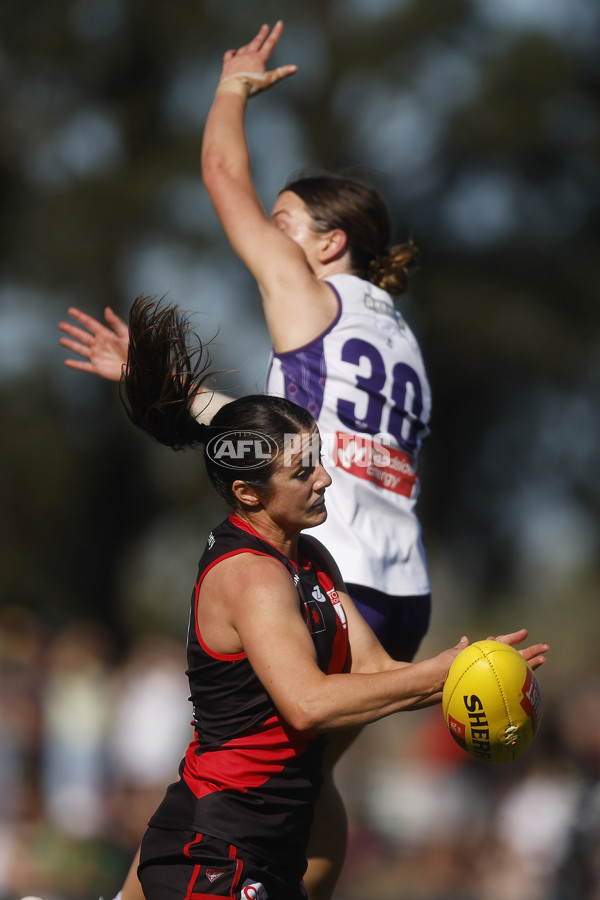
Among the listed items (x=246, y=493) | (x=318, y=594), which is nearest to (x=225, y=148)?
(x=246, y=493)

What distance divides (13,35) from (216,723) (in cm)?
1781

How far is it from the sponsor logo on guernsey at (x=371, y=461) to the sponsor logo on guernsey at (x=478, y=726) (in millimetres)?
1015

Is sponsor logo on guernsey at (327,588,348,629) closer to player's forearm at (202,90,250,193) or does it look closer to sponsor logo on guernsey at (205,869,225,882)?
sponsor logo on guernsey at (205,869,225,882)

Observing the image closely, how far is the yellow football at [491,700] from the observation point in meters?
2.74

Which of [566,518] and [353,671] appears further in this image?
[566,518]

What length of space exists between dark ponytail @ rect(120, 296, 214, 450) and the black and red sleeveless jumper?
37 centimetres

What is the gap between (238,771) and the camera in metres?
2.88

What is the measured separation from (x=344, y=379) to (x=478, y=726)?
50.6 inches

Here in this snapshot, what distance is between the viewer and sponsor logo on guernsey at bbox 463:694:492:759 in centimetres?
275

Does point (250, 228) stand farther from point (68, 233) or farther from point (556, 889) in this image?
point (68, 233)

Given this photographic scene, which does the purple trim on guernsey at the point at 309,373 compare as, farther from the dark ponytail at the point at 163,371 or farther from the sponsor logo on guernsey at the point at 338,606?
the sponsor logo on guernsey at the point at 338,606

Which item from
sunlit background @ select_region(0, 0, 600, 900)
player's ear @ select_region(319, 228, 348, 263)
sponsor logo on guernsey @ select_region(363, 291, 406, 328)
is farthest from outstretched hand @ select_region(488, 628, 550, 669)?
sunlit background @ select_region(0, 0, 600, 900)

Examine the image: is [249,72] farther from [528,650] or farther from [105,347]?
[528,650]

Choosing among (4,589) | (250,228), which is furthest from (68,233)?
(250,228)
